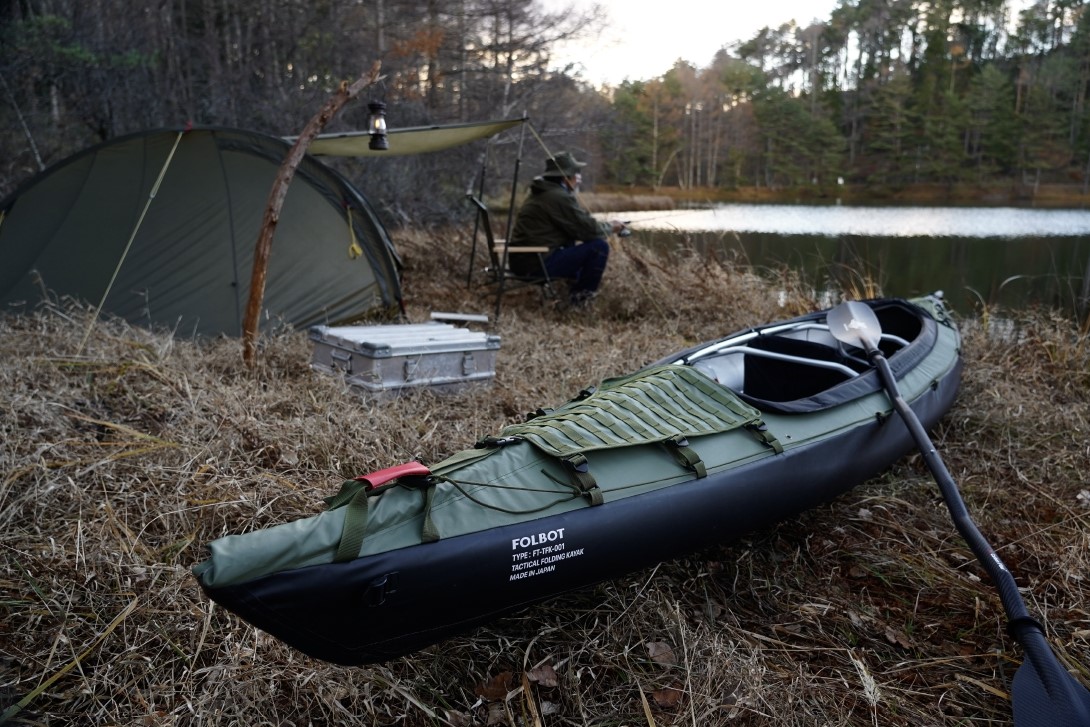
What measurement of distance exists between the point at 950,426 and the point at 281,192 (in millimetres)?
3739

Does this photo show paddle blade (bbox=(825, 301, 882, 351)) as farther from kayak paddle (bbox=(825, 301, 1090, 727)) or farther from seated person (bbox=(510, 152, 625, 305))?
seated person (bbox=(510, 152, 625, 305))

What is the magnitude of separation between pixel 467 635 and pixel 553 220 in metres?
5.06

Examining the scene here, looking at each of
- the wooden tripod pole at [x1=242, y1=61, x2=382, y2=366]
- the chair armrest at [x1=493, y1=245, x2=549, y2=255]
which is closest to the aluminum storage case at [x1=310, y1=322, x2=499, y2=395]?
the wooden tripod pole at [x1=242, y1=61, x2=382, y2=366]

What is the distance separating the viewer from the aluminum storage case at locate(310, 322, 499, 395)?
3934 millimetres

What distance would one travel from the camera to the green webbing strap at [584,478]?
212cm

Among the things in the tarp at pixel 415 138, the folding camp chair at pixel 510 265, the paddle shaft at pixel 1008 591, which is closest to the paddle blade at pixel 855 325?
the paddle shaft at pixel 1008 591

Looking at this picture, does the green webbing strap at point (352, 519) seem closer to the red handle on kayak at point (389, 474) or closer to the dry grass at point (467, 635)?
the red handle on kayak at point (389, 474)

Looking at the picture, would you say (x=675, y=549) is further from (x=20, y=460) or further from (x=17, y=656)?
(x=20, y=460)

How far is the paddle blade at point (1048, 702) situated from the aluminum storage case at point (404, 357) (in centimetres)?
284

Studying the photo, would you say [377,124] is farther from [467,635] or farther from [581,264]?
[467,635]

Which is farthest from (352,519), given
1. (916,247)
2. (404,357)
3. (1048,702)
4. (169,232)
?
(916,247)

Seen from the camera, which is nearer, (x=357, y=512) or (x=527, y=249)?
(x=357, y=512)

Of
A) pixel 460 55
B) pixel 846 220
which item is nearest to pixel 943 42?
pixel 846 220

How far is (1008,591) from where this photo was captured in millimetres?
2322
